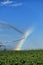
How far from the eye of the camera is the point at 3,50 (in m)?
25.5

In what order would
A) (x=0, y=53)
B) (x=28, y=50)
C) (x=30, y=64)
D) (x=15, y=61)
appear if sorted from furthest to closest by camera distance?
(x=28, y=50) → (x=0, y=53) → (x=15, y=61) → (x=30, y=64)

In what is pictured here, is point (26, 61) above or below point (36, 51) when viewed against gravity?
below

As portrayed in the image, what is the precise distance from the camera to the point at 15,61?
18.9m

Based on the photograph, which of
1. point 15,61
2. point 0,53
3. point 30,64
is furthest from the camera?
point 0,53

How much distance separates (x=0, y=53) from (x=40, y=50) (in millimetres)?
4190

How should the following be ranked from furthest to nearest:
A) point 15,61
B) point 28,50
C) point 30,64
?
point 28,50 < point 15,61 < point 30,64

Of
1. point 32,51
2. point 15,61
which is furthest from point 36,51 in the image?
point 15,61

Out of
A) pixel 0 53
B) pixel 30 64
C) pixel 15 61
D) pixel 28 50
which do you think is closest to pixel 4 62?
pixel 15 61

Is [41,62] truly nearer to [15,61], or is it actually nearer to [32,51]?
[15,61]

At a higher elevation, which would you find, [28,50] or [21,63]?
[28,50]

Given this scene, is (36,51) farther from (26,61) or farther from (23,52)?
(26,61)

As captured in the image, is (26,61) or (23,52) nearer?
(26,61)

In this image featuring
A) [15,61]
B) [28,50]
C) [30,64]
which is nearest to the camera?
[30,64]

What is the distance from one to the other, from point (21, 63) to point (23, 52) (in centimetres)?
810
